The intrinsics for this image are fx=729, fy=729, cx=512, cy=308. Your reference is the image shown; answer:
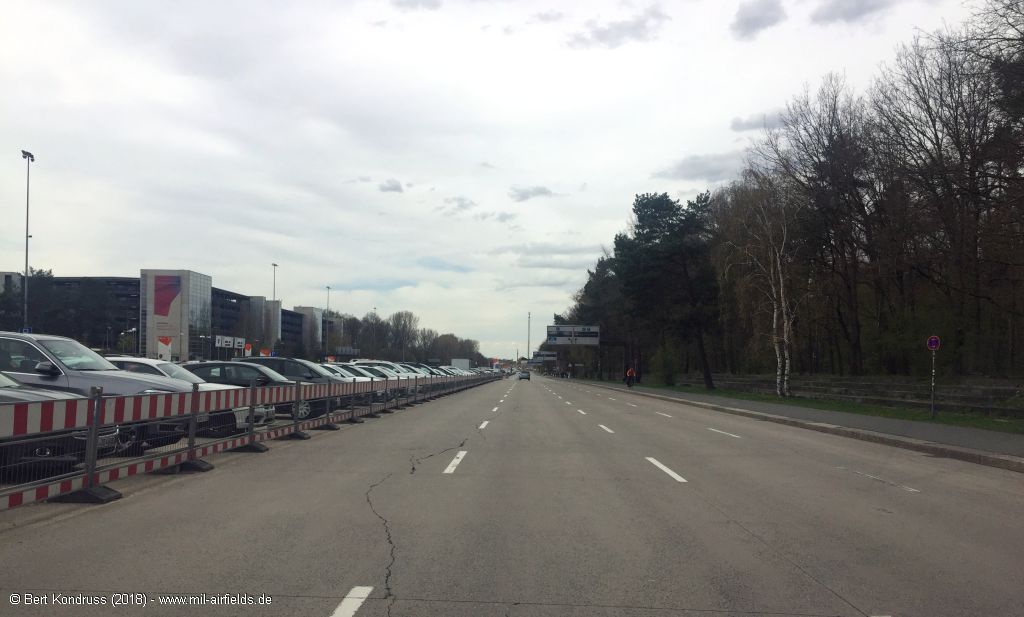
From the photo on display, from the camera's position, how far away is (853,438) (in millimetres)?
18578

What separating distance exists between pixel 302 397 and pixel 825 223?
108 feet

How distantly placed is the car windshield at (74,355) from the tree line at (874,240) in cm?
2118

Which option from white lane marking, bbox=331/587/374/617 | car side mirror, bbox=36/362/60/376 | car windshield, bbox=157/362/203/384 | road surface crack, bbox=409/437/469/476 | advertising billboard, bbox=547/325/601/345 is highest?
advertising billboard, bbox=547/325/601/345

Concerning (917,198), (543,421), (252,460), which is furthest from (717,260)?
(252,460)

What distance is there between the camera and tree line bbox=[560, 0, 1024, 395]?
75.3 feet

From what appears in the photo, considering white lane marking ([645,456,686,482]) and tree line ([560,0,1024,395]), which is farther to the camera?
tree line ([560,0,1024,395])

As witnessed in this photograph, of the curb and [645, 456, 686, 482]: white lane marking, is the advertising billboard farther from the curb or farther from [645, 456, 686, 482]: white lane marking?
[645, 456, 686, 482]: white lane marking

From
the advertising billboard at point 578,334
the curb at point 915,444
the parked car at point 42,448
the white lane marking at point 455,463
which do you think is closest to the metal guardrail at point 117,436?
the parked car at point 42,448

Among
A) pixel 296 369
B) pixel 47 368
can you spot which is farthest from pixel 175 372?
pixel 296 369

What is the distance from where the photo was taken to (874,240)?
35.6m

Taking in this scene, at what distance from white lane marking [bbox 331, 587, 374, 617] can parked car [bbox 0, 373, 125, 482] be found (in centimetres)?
456

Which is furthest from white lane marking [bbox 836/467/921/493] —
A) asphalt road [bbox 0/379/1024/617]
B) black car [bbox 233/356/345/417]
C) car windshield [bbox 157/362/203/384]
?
black car [bbox 233/356/345/417]

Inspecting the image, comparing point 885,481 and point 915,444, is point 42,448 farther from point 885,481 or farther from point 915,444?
point 915,444

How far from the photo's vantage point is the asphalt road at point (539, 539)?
5.31 metres
